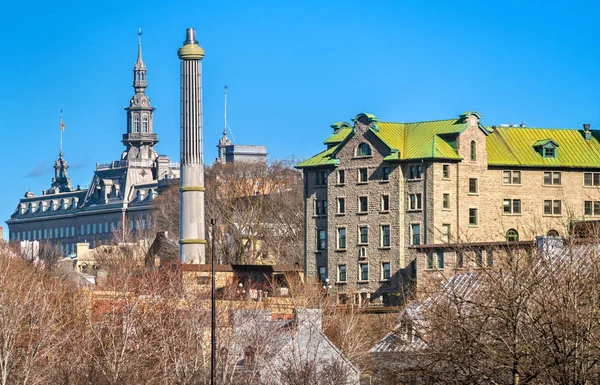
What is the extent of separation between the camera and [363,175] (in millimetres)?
137000

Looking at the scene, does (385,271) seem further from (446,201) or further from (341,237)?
(446,201)

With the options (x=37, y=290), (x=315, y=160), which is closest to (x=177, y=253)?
(x=315, y=160)

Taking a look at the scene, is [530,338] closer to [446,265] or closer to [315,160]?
[446,265]

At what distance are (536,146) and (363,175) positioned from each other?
42.2 feet

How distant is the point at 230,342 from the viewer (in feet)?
278

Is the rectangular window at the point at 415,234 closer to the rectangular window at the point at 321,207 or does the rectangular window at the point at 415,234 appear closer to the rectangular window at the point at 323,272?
the rectangular window at the point at 323,272

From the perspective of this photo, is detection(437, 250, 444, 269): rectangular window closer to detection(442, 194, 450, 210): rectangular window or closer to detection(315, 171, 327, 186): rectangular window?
detection(442, 194, 450, 210): rectangular window

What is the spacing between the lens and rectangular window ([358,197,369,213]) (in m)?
137

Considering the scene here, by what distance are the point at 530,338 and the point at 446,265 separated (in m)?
68.9

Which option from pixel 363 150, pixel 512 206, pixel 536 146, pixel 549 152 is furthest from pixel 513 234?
pixel 363 150

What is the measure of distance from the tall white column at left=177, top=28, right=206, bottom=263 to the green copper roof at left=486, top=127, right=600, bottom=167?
88.8 ft

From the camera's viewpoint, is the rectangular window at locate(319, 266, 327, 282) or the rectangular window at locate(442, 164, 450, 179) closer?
the rectangular window at locate(442, 164, 450, 179)

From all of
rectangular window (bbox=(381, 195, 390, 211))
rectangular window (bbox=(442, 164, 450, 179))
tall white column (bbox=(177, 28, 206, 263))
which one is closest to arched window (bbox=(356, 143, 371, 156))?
rectangular window (bbox=(381, 195, 390, 211))

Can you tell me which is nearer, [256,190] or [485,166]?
[485,166]
